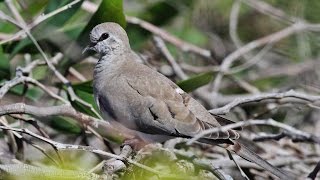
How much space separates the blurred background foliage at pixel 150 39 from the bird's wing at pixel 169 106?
1.18 ft

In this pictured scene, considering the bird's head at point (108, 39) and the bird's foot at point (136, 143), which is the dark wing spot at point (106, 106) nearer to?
the bird's foot at point (136, 143)

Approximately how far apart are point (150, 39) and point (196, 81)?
4.55ft

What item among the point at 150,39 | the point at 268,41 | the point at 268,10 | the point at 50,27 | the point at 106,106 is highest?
the point at 268,10

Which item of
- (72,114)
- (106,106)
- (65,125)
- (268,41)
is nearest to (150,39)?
(268,41)

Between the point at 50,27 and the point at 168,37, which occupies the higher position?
the point at 168,37

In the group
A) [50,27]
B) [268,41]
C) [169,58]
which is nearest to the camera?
[50,27]

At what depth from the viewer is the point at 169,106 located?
3857 mm

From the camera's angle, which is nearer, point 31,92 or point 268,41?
point 31,92

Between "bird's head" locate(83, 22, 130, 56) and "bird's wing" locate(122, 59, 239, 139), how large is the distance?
0.84ft

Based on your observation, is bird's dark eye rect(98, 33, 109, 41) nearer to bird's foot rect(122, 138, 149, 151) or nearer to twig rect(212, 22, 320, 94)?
bird's foot rect(122, 138, 149, 151)

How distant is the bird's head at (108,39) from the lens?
420 centimetres

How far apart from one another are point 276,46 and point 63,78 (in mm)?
2451

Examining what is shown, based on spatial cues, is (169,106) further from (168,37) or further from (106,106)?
(168,37)

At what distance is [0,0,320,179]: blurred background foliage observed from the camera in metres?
4.63
